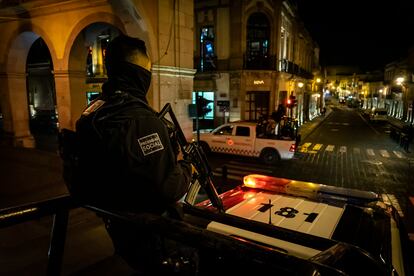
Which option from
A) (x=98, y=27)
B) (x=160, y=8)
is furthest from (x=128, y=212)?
(x=98, y=27)

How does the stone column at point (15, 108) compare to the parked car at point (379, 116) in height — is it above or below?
above

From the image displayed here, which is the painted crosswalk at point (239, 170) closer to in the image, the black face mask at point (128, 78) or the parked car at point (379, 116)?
the black face mask at point (128, 78)

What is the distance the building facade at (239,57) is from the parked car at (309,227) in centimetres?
1868

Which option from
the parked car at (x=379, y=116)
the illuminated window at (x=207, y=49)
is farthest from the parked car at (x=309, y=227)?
the parked car at (x=379, y=116)

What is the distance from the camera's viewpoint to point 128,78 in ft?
6.73

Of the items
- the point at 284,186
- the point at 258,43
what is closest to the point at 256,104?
the point at 258,43

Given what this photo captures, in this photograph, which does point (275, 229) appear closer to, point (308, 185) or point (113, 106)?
point (113, 106)

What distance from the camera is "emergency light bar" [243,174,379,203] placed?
3988mm

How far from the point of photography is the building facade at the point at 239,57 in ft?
74.6

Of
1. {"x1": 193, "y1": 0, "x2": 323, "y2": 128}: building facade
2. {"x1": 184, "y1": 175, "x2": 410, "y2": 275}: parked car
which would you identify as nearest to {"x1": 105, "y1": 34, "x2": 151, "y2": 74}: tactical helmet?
{"x1": 184, "y1": 175, "x2": 410, "y2": 275}: parked car

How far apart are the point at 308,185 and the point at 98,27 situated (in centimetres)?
1074

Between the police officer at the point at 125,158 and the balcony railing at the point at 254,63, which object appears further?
the balcony railing at the point at 254,63

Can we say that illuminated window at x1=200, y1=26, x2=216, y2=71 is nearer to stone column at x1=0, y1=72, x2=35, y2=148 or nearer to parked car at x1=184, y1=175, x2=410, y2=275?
stone column at x1=0, y1=72, x2=35, y2=148

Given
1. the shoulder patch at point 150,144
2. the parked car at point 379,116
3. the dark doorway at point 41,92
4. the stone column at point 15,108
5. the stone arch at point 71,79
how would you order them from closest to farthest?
1. the shoulder patch at point 150,144
2. the stone arch at point 71,79
3. the stone column at point 15,108
4. the dark doorway at point 41,92
5. the parked car at point 379,116
